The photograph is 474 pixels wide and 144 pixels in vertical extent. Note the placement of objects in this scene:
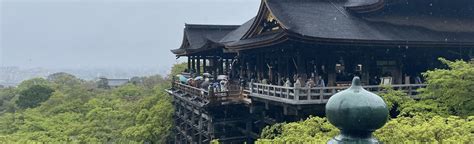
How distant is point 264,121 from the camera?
56.6ft

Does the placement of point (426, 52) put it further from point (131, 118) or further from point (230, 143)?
point (131, 118)

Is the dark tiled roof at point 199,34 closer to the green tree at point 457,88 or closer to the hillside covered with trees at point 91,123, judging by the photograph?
the hillside covered with trees at point 91,123

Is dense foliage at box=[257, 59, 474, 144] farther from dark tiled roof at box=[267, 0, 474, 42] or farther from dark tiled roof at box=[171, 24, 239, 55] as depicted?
dark tiled roof at box=[171, 24, 239, 55]

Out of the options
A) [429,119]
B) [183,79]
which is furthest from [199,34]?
[429,119]

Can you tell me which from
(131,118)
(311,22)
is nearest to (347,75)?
(311,22)

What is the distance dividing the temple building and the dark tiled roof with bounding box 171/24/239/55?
26.3ft

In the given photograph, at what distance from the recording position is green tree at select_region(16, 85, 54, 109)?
41.7 m

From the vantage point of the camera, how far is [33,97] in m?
42.5

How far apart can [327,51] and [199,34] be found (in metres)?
15.7

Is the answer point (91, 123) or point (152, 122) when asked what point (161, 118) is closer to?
point (152, 122)

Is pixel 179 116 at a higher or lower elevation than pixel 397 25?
lower

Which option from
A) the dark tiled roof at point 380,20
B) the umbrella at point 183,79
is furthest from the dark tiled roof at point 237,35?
the dark tiled roof at point 380,20

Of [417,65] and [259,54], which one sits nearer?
[417,65]

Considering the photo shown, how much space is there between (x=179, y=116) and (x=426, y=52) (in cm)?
1566
